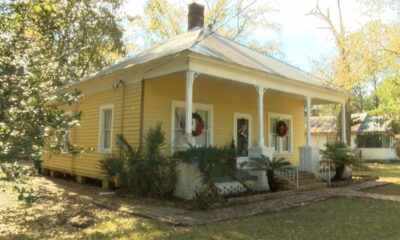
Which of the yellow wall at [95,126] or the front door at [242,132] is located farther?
the front door at [242,132]

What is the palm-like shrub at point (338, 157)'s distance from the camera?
46.9ft

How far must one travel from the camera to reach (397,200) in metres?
10.8

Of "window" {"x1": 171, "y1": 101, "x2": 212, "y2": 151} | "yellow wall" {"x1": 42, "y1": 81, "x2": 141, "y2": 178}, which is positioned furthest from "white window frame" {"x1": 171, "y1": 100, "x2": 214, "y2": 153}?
"yellow wall" {"x1": 42, "y1": 81, "x2": 141, "y2": 178}

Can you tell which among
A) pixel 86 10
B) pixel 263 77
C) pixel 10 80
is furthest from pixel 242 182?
pixel 86 10

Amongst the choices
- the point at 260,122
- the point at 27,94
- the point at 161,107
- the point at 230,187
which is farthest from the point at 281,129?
the point at 27,94

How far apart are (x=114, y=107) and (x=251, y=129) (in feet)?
18.3

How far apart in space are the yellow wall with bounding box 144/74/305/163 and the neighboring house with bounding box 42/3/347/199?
0.03m

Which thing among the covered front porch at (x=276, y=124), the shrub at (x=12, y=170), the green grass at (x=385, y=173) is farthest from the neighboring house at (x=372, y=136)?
the shrub at (x=12, y=170)

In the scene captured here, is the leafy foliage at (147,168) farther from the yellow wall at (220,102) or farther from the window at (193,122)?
the yellow wall at (220,102)

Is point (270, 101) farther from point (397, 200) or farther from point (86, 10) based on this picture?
point (86, 10)

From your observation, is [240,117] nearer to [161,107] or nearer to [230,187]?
[161,107]

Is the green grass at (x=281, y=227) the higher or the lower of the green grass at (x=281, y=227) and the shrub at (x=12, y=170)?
the lower

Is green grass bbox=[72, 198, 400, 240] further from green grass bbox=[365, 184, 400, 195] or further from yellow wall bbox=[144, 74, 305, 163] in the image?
yellow wall bbox=[144, 74, 305, 163]

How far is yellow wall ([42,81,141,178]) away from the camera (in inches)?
490
